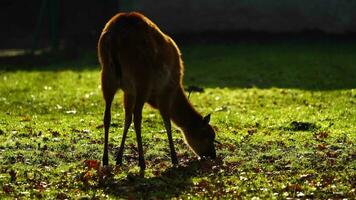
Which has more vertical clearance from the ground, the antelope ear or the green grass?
the antelope ear

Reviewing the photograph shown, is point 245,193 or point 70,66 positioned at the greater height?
point 245,193

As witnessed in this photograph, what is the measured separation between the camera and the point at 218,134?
12.6m

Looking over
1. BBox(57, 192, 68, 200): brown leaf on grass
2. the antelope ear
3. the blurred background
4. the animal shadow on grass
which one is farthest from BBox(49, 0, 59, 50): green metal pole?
BBox(57, 192, 68, 200): brown leaf on grass

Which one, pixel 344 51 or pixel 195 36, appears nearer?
pixel 344 51

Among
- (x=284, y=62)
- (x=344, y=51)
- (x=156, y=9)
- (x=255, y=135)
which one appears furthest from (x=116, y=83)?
(x=156, y=9)

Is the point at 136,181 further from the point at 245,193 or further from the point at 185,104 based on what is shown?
the point at 185,104

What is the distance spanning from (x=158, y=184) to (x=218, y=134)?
3.57 meters

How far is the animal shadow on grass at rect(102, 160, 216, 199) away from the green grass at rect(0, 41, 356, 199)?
0.04 feet

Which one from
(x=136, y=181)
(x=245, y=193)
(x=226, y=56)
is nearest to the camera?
(x=245, y=193)

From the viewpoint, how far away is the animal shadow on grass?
8750 millimetres

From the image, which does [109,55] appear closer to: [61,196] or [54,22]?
[61,196]

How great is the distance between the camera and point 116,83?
32.9ft

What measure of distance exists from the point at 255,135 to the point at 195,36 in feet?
43.7

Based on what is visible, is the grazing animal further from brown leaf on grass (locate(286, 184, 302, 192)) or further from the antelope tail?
brown leaf on grass (locate(286, 184, 302, 192))
